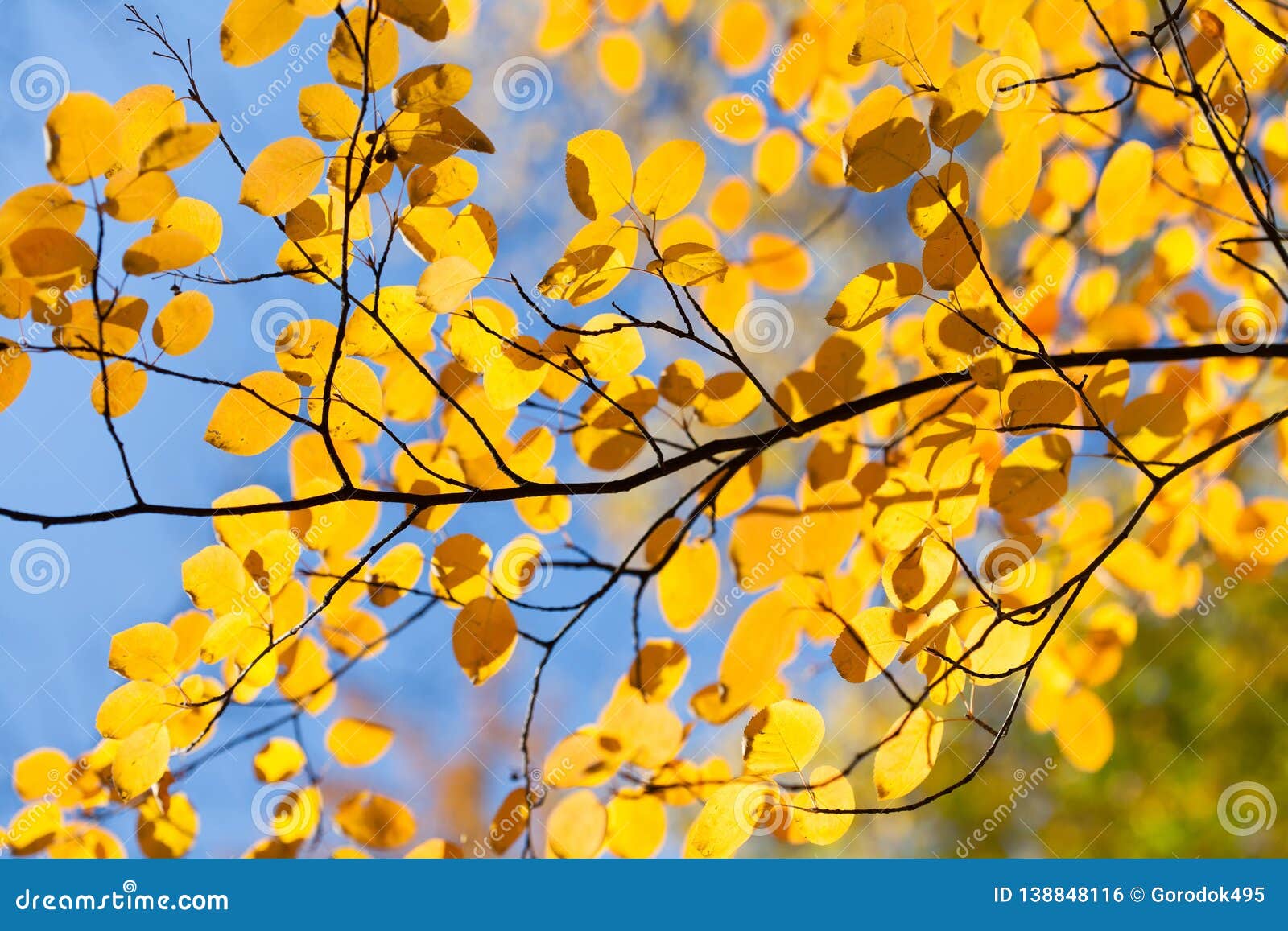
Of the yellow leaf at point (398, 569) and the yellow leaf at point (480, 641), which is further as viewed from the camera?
the yellow leaf at point (398, 569)

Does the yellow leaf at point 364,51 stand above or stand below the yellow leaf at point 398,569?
above

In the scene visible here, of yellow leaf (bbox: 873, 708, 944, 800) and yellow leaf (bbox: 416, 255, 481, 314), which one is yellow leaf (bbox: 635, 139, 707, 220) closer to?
yellow leaf (bbox: 416, 255, 481, 314)

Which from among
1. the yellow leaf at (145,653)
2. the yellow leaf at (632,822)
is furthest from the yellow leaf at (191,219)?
the yellow leaf at (632,822)

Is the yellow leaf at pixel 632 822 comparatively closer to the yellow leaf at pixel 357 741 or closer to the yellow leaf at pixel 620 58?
the yellow leaf at pixel 357 741

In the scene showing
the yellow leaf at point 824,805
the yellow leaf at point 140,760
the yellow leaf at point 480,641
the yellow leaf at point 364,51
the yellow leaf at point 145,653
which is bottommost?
the yellow leaf at point 824,805

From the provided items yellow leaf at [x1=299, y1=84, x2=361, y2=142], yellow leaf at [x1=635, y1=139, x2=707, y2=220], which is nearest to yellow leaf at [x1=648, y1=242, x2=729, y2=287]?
yellow leaf at [x1=635, y1=139, x2=707, y2=220]

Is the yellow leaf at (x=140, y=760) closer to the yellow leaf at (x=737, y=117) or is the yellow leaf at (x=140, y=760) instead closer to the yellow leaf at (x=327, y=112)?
the yellow leaf at (x=327, y=112)

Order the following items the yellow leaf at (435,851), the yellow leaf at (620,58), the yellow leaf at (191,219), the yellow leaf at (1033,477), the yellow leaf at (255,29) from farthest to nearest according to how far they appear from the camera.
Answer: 1. the yellow leaf at (620,58)
2. the yellow leaf at (435,851)
3. the yellow leaf at (1033,477)
4. the yellow leaf at (191,219)
5. the yellow leaf at (255,29)

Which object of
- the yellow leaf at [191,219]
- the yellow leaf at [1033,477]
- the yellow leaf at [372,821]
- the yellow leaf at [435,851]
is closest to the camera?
the yellow leaf at [191,219]

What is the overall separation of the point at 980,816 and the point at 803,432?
371 cm

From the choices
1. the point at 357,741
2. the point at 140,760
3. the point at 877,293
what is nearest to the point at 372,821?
the point at 357,741

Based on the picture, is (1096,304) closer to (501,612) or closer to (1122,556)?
(1122,556)

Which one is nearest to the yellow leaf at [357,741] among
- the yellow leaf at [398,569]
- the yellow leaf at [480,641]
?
the yellow leaf at [398,569]

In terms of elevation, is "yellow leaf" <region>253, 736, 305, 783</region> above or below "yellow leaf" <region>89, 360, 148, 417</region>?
below
